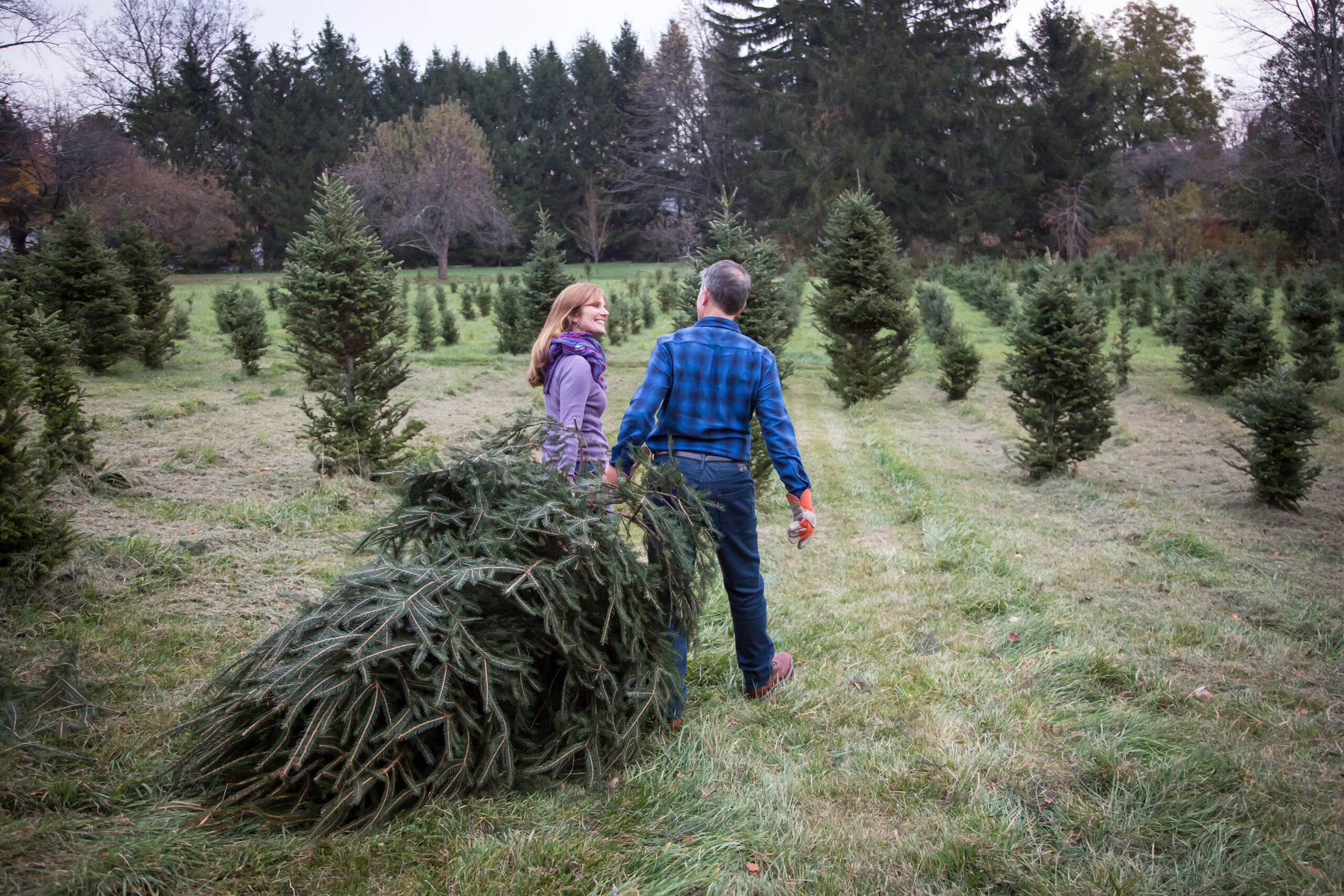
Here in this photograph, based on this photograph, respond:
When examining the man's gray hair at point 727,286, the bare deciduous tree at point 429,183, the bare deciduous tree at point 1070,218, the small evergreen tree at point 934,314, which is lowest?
the small evergreen tree at point 934,314

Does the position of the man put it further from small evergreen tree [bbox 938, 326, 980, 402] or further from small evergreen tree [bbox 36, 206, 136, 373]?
small evergreen tree [bbox 36, 206, 136, 373]

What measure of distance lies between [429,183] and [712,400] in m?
36.6

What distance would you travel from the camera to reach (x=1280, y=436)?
770 centimetres

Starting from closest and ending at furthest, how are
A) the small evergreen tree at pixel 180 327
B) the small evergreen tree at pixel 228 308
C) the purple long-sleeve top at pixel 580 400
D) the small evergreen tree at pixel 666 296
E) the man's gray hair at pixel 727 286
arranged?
1. the man's gray hair at pixel 727 286
2. the purple long-sleeve top at pixel 580 400
3. the small evergreen tree at pixel 180 327
4. the small evergreen tree at pixel 228 308
5. the small evergreen tree at pixel 666 296

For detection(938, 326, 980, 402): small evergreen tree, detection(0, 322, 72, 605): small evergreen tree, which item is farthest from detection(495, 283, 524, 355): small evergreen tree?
detection(0, 322, 72, 605): small evergreen tree

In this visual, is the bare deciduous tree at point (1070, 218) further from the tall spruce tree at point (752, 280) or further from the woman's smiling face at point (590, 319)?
the woman's smiling face at point (590, 319)

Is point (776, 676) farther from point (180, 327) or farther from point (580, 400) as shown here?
point (180, 327)

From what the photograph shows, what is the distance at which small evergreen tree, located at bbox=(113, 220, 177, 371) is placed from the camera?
46.1ft

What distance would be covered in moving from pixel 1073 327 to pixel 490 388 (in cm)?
941

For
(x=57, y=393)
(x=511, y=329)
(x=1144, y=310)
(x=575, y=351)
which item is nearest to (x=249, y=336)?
(x=511, y=329)

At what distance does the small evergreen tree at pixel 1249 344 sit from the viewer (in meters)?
14.0

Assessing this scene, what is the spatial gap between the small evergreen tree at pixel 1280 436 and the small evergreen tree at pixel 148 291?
49.6 feet

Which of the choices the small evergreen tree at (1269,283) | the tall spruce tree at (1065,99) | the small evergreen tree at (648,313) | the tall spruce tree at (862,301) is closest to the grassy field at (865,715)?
the tall spruce tree at (862,301)

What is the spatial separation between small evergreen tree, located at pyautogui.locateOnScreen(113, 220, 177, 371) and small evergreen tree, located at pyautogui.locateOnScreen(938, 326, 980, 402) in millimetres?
13260
